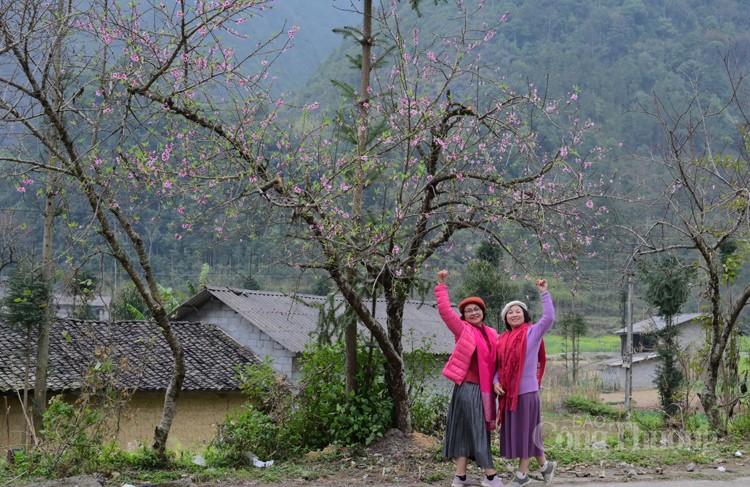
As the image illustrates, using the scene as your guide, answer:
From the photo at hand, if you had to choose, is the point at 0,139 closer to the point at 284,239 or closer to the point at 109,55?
the point at 109,55

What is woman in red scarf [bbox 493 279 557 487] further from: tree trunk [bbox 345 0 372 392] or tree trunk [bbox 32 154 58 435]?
tree trunk [bbox 32 154 58 435]

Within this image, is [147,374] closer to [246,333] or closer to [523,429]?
[246,333]

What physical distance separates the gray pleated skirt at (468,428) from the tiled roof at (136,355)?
12.9m

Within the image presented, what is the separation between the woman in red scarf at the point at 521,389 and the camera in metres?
6.82

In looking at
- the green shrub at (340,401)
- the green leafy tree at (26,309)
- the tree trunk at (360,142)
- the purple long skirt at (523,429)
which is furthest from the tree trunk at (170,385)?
A: the green leafy tree at (26,309)

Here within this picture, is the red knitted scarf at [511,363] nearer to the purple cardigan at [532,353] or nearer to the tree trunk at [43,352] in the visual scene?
the purple cardigan at [532,353]

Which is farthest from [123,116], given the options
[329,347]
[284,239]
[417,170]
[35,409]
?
[35,409]

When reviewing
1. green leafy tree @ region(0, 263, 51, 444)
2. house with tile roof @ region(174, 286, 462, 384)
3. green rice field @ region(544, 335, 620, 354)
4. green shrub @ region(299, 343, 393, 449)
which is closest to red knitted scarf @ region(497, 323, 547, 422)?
green shrub @ region(299, 343, 393, 449)

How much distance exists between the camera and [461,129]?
9.10 metres

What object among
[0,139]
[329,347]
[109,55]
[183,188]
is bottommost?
[329,347]

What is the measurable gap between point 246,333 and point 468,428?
1908 cm

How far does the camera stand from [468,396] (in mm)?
6906

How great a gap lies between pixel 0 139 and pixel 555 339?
58.3 m

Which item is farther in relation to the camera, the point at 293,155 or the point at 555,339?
the point at 555,339
